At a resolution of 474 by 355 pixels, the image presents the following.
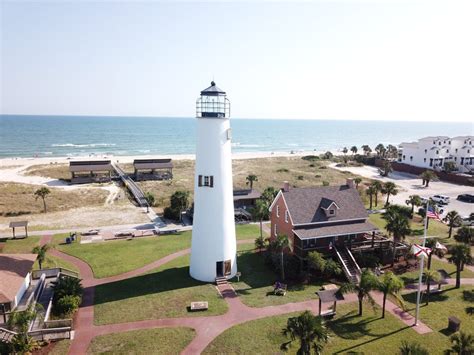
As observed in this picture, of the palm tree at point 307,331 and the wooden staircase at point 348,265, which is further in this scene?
the wooden staircase at point 348,265

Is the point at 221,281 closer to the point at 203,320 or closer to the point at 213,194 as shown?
the point at 203,320

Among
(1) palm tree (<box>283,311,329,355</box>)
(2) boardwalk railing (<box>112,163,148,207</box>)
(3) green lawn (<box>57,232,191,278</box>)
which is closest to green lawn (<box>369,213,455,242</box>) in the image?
(3) green lawn (<box>57,232,191,278</box>)

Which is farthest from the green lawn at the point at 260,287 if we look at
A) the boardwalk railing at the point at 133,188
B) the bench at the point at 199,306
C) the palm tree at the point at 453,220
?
the boardwalk railing at the point at 133,188

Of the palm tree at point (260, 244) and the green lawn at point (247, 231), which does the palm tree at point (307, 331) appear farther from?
the green lawn at point (247, 231)

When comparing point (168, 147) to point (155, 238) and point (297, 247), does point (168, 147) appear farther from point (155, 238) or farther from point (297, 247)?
point (297, 247)

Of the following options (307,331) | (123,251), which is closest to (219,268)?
(123,251)

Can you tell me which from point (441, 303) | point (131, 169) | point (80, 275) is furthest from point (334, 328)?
point (131, 169)
